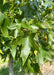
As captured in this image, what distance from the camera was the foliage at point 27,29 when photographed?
66 centimetres

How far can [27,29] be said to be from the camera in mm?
701

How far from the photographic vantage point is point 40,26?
0.66 meters

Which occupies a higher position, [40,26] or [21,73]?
[40,26]

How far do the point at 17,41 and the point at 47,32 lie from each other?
20cm

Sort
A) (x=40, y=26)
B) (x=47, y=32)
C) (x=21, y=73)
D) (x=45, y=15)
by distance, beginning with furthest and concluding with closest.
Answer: (x=21, y=73)
(x=45, y=15)
(x=47, y=32)
(x=40, y=26)

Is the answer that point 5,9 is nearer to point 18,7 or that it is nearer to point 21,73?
point 18,7

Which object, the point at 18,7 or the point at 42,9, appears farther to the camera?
the point at 42,9

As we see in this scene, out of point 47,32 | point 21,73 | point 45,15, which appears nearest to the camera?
point 47,32

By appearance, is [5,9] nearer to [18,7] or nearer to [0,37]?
[18,7]

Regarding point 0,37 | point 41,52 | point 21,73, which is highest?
point 0,37

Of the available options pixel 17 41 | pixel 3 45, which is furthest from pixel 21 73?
pixel 17 41

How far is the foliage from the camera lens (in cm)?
66

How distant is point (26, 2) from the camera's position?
816 millimetres

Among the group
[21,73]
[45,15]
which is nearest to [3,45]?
[45,15]
